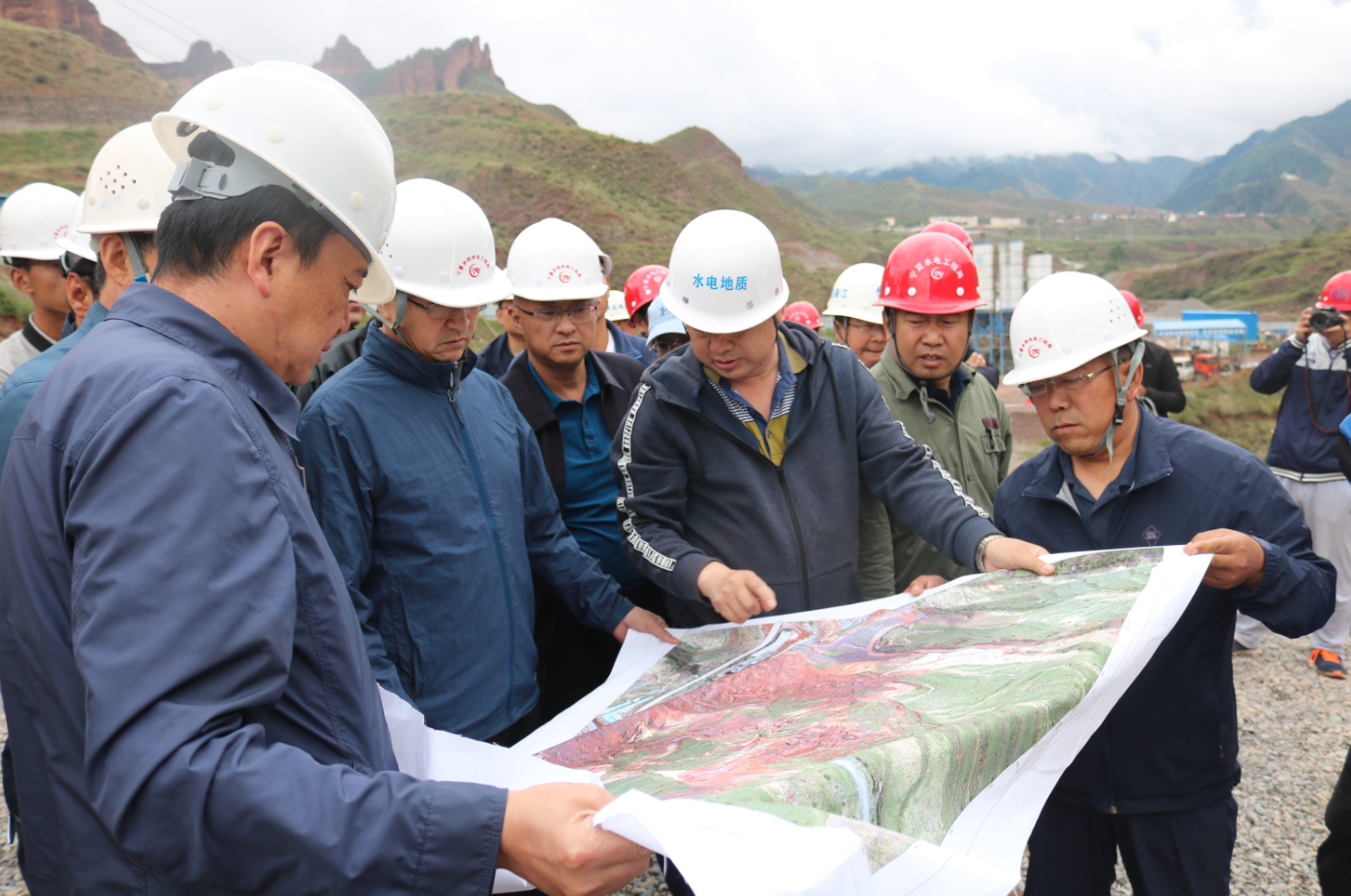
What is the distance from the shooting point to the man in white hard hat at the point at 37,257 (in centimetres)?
450

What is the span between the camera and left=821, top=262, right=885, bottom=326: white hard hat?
18.3 ft

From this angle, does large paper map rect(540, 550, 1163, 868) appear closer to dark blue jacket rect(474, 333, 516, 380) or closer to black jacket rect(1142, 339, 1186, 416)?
dark blue jacket rect(474, 333, 516, 380)

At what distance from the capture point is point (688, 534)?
2881 millimetres

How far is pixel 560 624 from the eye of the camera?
369 centimetres

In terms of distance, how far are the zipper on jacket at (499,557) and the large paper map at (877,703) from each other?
0.43 metres

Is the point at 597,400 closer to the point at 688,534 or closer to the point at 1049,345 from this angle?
the point at 688,534

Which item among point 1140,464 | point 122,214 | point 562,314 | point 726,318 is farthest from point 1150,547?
point 122,214

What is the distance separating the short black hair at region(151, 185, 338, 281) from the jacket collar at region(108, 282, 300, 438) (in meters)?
0.06

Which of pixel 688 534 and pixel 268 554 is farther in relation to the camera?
pixel 688 534

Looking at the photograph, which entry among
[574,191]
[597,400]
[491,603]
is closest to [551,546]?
[491,603]

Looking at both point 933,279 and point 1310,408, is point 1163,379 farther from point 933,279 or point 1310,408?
point 933,279

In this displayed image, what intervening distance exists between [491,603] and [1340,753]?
5.12 metres

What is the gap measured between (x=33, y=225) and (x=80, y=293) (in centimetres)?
129

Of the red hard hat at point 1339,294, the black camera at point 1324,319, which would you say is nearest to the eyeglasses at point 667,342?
the black camera at point 1324,319
